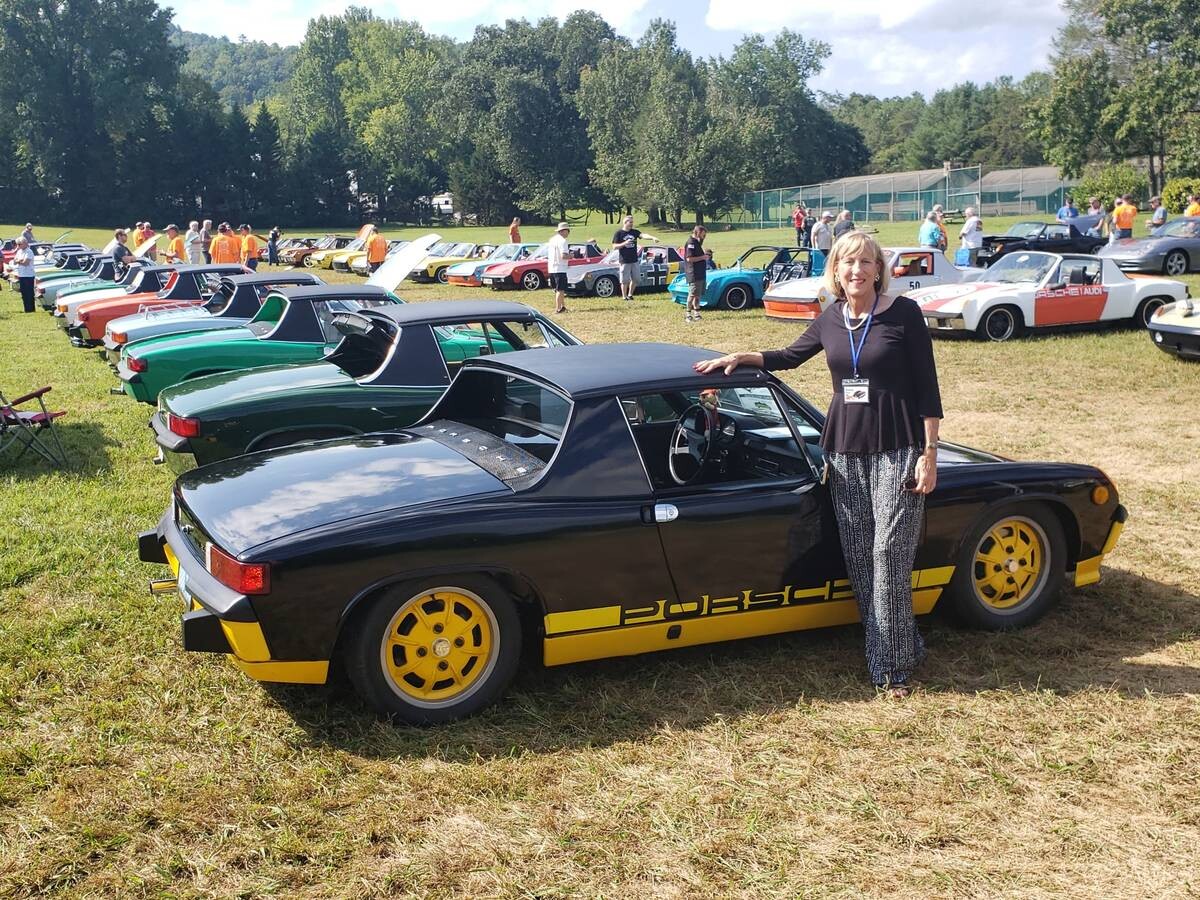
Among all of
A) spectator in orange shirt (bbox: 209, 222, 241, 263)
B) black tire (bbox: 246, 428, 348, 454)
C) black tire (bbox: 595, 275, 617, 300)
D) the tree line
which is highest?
the tree line

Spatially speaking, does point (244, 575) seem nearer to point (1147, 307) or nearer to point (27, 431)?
point (27, 431)

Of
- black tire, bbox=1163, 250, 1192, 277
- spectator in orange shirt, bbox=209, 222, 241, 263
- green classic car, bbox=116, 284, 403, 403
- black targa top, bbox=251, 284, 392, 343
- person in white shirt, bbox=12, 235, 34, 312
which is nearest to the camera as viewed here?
green classic car, bbox=116, 284, 403, 403

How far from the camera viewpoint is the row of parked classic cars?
13.2 feet

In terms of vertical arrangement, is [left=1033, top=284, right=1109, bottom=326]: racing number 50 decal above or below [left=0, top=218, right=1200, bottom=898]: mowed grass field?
above

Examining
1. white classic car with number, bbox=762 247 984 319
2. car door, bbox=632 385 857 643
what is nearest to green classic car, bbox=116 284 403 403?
car door, bbox=632 385 857 643

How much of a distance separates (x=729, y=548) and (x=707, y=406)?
2.22 ft

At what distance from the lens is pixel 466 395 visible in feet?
17.7

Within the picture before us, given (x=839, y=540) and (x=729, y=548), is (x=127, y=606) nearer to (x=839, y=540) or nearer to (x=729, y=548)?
(x=729, y=548)

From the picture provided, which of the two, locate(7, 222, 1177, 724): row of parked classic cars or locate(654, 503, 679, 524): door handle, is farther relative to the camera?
locate(654, 503, 679, 524): door handle

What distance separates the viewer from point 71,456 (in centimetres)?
894

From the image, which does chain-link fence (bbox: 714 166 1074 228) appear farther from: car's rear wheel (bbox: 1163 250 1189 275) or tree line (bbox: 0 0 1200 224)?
car's rear wheel (bbox: 1163 250 1189 275)

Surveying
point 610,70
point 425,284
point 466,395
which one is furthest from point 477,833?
point 610,70

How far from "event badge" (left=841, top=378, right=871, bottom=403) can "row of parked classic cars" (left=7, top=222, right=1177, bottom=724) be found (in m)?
0.38

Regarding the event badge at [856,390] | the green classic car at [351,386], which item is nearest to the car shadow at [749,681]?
the event badge at [856,390]
